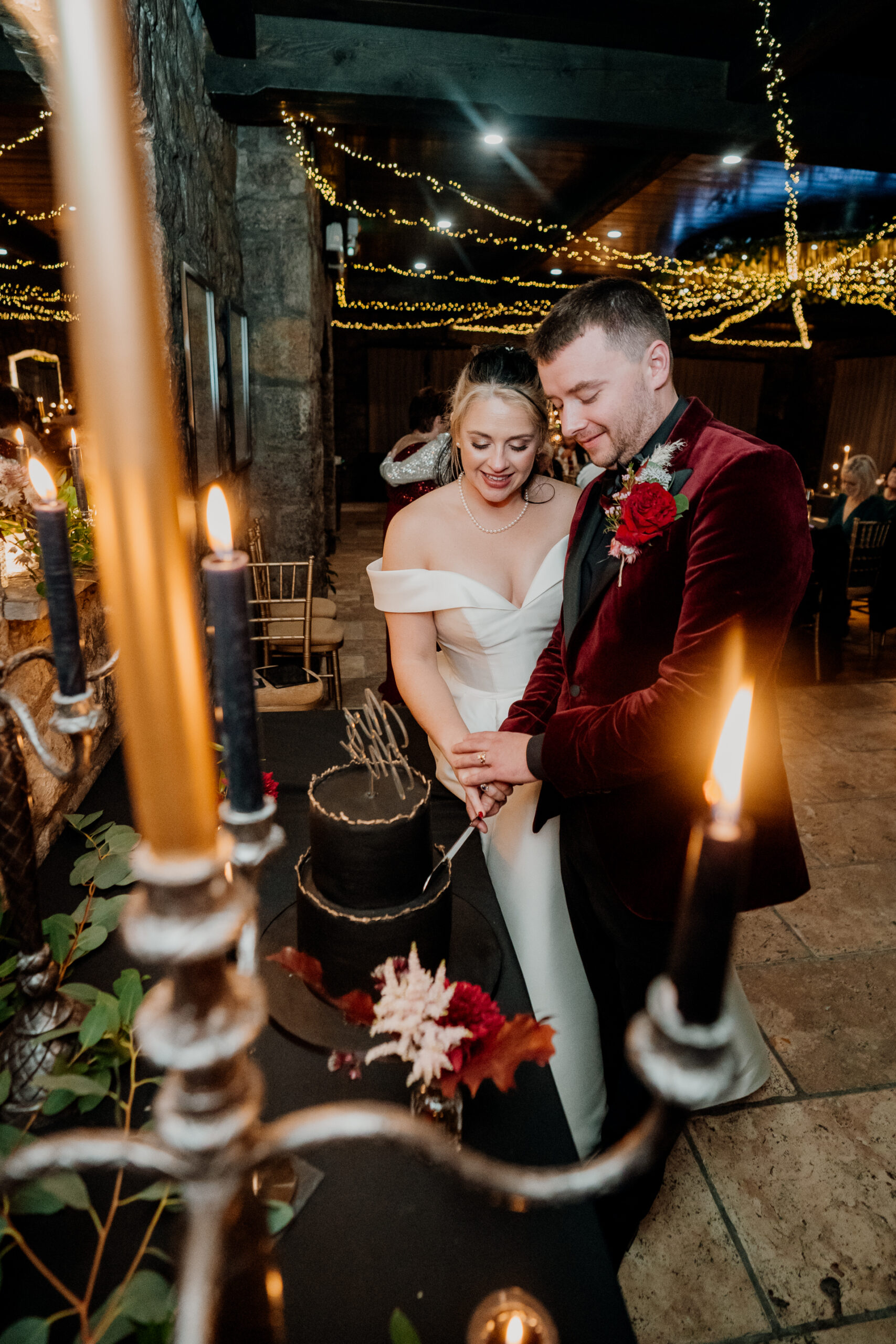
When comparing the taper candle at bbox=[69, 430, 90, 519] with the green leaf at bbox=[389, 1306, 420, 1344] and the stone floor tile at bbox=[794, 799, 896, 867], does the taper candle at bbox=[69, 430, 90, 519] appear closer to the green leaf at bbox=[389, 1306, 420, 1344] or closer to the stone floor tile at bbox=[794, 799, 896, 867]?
the green leaf at bbox=[389, 1306, 420, 1344]

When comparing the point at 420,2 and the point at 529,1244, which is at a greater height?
the point at 420,2

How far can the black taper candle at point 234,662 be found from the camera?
1.25 ft

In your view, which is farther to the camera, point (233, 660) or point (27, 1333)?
point (27, 1333)

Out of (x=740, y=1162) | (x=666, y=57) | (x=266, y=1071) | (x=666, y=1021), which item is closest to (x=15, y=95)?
(x=666, y=57)

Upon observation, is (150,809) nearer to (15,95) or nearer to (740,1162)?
(740,1162)

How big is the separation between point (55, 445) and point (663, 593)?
25.8 feet

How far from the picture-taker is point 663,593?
160cm

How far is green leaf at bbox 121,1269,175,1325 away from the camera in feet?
2.31

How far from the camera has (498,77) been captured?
4.45 m

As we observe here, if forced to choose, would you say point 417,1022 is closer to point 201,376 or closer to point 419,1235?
point 419,1235

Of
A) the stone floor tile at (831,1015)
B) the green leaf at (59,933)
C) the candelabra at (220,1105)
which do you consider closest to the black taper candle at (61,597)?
the candelabra at (220,1105)

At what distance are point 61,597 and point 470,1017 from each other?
756 mm

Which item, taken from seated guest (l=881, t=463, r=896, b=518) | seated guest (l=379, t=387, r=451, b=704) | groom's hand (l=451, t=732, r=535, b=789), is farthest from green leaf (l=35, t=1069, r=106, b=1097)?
seated guest (l=881, t=463, r=896, b=518)

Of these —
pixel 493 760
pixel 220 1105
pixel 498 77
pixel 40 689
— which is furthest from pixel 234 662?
pixel 498 77
